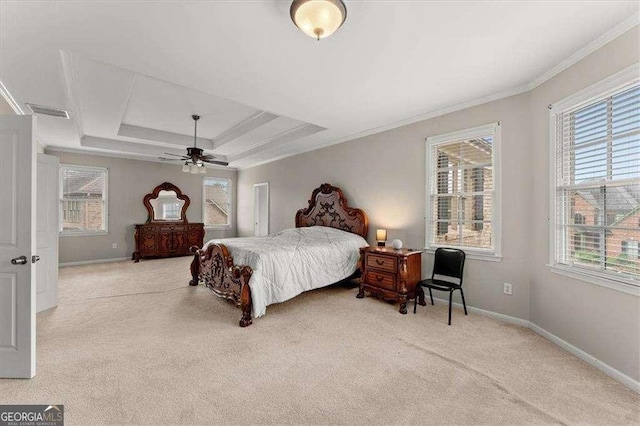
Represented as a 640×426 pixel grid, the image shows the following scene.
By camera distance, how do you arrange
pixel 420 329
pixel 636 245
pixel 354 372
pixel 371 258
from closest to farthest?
pixel 636 245 < pixel 354 372 < pixel 420 329 < pixel 371 258

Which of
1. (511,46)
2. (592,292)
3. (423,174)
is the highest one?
(511,46)

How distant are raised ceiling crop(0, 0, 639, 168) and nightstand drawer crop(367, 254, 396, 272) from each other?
1.99 m

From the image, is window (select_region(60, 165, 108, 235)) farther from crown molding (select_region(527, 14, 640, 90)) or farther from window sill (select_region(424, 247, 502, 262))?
crown molding (select_region(527, 14, 640, 90))

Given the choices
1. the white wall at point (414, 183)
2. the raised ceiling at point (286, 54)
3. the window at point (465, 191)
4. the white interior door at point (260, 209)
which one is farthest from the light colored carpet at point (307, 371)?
the white interior door at point (260, 209)

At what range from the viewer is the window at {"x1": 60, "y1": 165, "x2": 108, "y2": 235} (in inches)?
240

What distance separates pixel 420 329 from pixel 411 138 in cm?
259

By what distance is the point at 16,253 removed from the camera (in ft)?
6.65

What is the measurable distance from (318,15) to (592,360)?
331cm

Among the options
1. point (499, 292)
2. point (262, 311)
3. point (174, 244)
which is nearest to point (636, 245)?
point (499, 292)

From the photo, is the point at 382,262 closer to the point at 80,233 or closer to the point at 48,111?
the point at 48,111

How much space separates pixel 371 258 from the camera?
389 centimetres

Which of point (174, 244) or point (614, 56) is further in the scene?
point (174, 244)

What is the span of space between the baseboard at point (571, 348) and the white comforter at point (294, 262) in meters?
1.62

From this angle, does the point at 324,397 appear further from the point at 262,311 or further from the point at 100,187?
the point at 100,187
